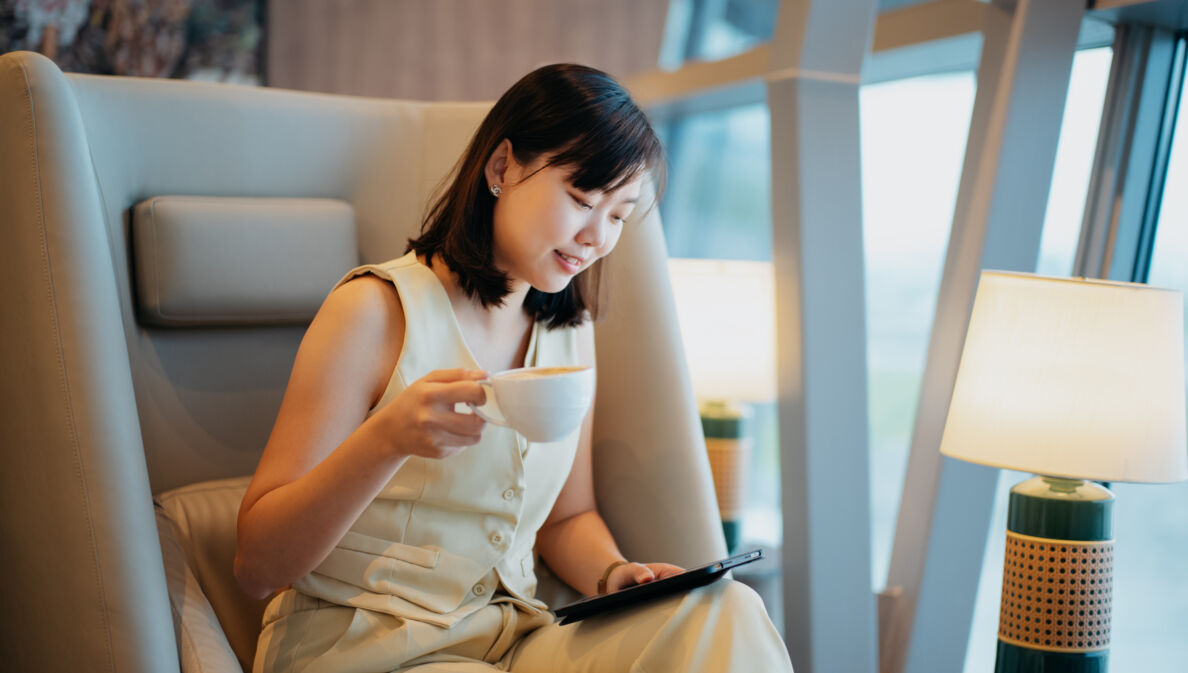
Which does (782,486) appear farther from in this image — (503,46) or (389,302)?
(503,46)

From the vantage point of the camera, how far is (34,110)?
1.08m

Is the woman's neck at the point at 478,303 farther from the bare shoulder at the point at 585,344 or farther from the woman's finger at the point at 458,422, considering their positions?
the woman's finger at the point at 458,422

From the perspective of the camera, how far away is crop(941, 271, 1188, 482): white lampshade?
1.28 m

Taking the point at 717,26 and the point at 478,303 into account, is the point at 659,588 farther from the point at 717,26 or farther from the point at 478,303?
the point at 717,26

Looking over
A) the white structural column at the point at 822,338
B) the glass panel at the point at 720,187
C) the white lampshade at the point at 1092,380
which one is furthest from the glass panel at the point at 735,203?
the white lampshade at the point at 1092,380

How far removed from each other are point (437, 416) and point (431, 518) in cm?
32

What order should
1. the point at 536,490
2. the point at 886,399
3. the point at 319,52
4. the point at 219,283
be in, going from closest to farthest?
the point at 536,490
the point at 219,283
the point at 886,399
the point at 319,52

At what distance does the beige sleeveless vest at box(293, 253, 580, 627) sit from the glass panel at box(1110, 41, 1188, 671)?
146cm

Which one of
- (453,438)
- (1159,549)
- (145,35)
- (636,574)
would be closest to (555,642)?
(636,574)

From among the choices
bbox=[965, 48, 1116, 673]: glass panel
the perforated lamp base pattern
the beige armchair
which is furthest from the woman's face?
bbox=[965, 48, 1116, 673]: glass panel

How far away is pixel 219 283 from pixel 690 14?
266cm

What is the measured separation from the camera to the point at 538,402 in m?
0.81

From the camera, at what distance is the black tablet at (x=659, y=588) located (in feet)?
3.43

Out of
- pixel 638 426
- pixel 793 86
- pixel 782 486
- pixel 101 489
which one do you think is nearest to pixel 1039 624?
pixel 782 486
